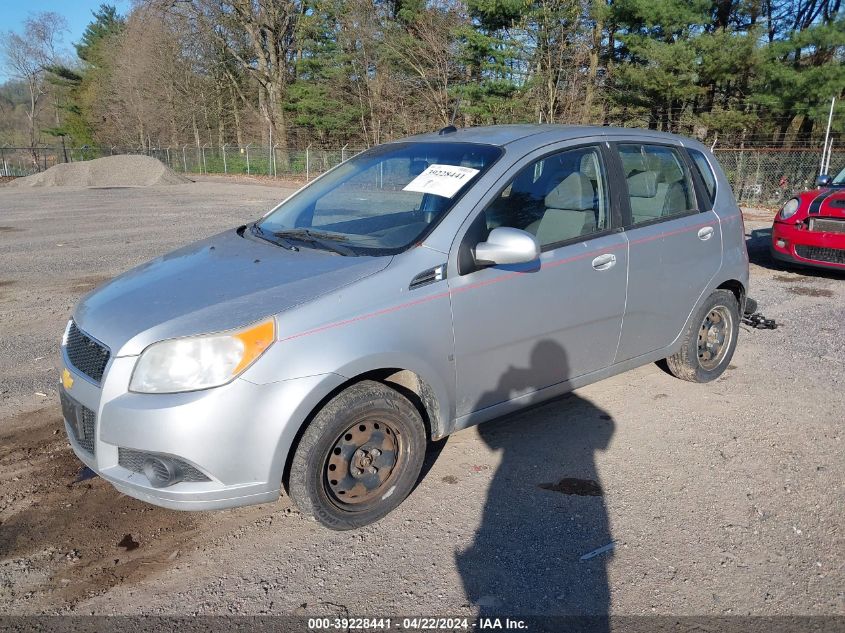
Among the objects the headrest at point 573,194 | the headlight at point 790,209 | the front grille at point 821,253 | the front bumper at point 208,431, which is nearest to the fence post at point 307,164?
the headlight at point 790,209

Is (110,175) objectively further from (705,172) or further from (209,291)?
(209,291)

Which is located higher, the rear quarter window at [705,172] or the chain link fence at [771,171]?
the rear quarter window at [705,172]

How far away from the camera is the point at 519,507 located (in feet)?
11.2

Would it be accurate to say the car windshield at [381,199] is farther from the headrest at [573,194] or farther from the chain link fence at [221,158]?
the chain link fence at [221,158]

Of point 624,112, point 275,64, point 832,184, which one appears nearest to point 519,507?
point 832,184

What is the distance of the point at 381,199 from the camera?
3.95 m

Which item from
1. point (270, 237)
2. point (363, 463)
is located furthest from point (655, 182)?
point (363, 463)

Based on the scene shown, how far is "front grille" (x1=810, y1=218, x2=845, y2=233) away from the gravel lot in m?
4.04

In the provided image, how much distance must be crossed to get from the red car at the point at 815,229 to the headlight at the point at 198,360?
799 centimetres

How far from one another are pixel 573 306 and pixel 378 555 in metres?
1.74

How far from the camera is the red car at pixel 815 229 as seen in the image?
824 centimetres

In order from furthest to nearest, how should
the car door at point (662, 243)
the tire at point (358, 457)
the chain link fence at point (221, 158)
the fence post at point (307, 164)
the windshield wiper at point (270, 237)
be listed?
1. the chain link fence at point (221, 158)
2. the fence post at point (307, 164)
3. the car door at point (662, 243)
4. the windshield wiper at point (270, 237)
5. the tire at point (358, 457)

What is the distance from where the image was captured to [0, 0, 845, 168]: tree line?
22969mm

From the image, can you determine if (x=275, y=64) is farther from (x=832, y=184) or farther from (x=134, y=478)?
(x=134, y=478)
